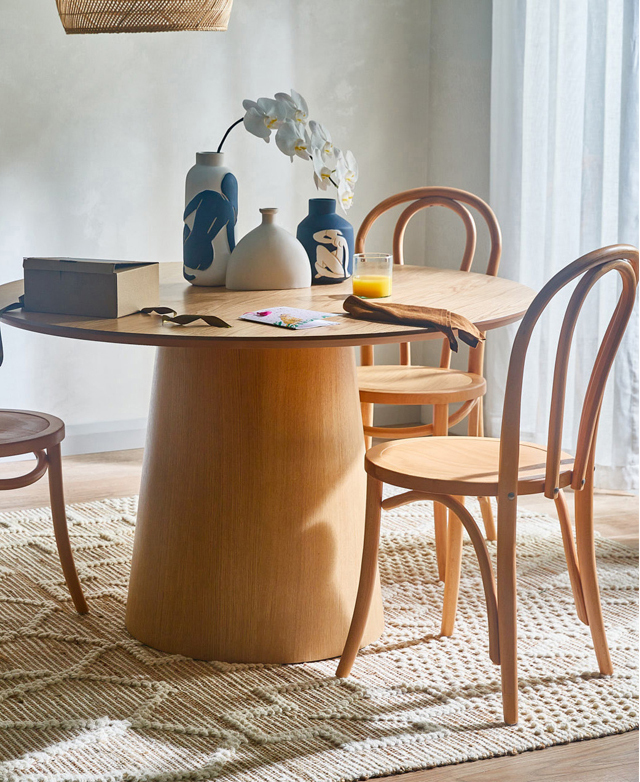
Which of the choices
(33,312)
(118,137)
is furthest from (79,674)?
(118,137)

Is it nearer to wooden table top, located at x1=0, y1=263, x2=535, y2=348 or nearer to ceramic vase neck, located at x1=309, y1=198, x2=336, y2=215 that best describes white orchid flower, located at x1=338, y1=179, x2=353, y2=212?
ceramic vase neck, located at x1=309, y1=198, x2=336, y2=215

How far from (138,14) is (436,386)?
112 cm

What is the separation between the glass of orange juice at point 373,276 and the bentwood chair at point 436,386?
1.29 feet

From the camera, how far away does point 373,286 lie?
2072 mm

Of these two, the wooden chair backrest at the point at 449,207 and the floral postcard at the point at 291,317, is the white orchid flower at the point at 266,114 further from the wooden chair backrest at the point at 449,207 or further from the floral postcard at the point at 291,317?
the wooden chair backrest at the point at 449,207

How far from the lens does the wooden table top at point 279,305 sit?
1651 millimetres

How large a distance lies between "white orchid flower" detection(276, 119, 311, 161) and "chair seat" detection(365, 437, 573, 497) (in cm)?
66

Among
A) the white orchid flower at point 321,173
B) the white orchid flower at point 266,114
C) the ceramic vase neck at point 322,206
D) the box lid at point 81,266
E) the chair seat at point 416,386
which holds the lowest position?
the chair seat at point 416,386

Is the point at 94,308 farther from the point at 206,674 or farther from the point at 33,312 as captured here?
the point at 206,674

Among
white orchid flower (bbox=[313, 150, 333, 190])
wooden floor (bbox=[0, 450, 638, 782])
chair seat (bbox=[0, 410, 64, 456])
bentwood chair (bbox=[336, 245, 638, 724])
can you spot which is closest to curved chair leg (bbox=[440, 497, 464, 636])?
bentwood chair (bbox=[336, 245, 638, 724])

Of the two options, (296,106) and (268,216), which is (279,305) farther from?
(296,106)

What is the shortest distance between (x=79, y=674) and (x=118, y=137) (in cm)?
223

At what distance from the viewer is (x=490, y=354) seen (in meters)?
3.82

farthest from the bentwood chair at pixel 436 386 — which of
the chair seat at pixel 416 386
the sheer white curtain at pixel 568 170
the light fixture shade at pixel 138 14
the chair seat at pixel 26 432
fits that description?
the light fixture shade at pixel 138 14
